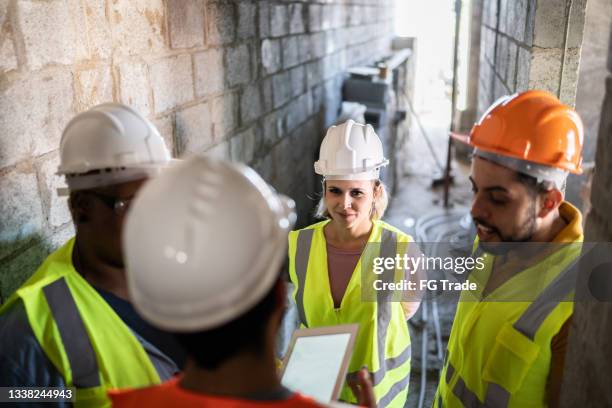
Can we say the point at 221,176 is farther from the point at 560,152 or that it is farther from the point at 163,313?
the point at 560,152

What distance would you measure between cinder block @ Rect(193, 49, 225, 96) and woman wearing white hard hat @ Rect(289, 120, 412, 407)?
1.33m

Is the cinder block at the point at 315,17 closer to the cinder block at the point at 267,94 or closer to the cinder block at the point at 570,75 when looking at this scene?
the cinder block at the point at 267,94

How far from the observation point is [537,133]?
6.76 ft

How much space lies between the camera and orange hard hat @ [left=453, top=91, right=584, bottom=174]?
2.05 m

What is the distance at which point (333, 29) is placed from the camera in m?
8.01

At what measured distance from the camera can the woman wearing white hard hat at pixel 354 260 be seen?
260 cm

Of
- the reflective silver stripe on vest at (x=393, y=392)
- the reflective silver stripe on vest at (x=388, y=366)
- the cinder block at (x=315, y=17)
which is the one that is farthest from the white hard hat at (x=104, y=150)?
the cinder block at (x=315, y=17)

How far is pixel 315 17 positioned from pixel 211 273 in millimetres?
6406

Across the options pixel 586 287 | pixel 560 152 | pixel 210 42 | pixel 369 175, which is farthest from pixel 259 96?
pixel 586 287

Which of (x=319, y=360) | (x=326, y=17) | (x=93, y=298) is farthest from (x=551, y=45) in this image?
(x=326, y=17)

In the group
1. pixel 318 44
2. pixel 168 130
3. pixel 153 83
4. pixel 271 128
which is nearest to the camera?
pixel 153 83

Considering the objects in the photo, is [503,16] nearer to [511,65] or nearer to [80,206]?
[511,65]

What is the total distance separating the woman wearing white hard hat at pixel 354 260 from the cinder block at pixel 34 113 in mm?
1290

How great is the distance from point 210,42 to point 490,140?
254 cm
